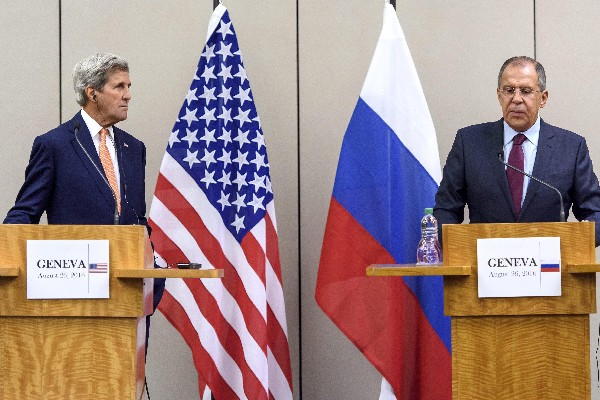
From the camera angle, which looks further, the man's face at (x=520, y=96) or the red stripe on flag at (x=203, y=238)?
the red stripe on flag at (x=203, y=238)

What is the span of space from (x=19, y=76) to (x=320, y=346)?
2.25 m

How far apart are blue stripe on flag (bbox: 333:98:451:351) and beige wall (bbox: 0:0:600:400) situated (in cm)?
50

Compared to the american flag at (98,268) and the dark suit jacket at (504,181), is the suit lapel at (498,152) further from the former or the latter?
the american flag at (98,268)

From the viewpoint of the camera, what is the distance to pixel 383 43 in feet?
15.4

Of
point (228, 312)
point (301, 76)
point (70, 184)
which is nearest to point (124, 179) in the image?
point (70, 184)

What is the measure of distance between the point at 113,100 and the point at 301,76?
4.55 feet

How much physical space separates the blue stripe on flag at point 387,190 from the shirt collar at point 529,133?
57 centimetres

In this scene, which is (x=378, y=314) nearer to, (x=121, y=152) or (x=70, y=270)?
(x=121, y=152)

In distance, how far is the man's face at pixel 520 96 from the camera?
159 inches

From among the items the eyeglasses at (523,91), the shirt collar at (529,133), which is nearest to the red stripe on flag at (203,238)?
the shirt collar at (529,133)

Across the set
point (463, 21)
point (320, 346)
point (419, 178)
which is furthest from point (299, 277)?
point (463, 21)

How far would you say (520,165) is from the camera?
13.1ft

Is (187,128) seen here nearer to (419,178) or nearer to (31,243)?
(419,178)

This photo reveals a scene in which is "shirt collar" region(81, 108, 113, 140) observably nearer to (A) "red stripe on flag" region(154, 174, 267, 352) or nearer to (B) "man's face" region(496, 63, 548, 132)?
(A) "red stripe on flag" region(154, 174, 267, 352)
